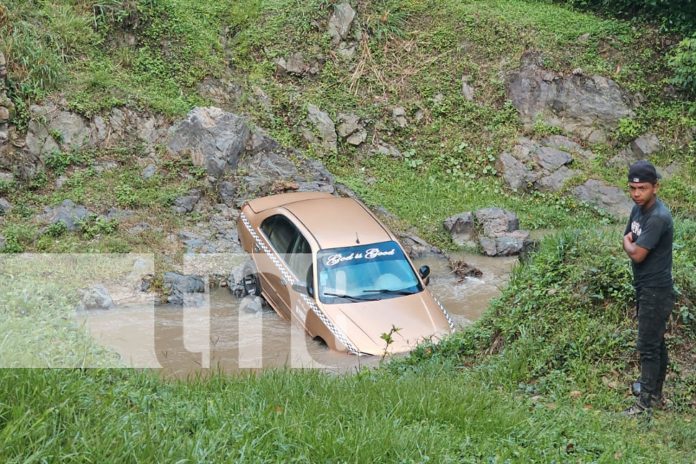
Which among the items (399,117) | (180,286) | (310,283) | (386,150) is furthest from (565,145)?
(180,286)

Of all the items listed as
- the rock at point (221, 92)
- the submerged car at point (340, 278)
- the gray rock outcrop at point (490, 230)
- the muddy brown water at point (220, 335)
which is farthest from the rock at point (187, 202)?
the gray rock outcrop at point (490, 230)

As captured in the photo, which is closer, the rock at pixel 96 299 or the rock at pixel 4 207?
the rock at pixel 96 299

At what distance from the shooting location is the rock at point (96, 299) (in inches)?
385

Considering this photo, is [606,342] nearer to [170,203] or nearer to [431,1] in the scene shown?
[170,203]

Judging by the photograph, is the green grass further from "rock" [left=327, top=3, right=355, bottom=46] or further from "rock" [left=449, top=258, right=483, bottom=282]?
"rock" [left=327, top=3, right=355, bottom=46]

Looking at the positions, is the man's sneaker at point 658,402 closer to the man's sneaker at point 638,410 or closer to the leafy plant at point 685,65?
the man's sneaker at point 638,410

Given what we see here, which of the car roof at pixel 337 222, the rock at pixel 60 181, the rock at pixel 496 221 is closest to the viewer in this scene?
the car roof at pixel 337 222

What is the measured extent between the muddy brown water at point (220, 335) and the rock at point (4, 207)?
11.1 ft

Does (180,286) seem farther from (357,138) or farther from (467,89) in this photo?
(467,89)

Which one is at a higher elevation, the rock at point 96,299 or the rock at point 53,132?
the rock at point 53,132

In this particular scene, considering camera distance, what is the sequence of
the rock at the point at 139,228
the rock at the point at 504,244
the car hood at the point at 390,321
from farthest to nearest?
1. the rock at the point at 504,244
2. the rock at the point at 139,228
3. the car hood at the point at 390,321

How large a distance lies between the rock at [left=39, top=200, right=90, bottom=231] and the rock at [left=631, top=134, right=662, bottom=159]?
478 inches

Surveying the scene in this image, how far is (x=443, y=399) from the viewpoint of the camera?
16.5ft

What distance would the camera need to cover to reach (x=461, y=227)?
13.9 meters
